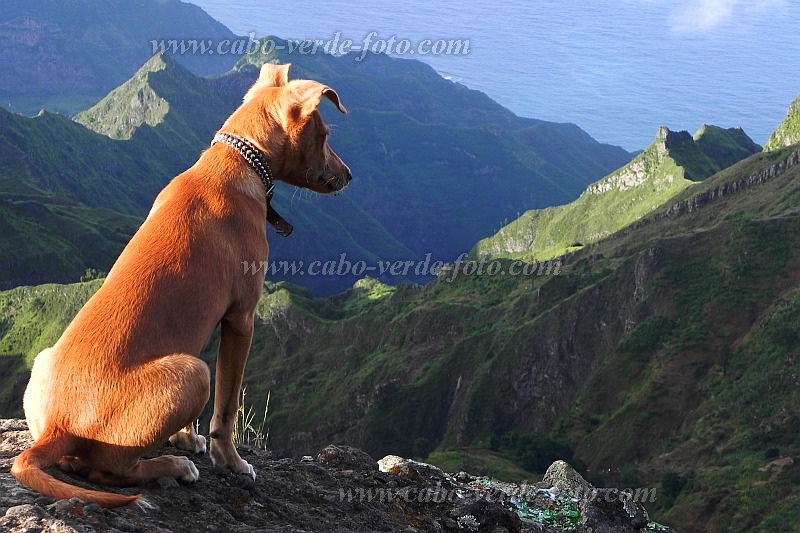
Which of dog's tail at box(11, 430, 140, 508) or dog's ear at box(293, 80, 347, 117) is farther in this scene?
dog's ear at box(293, 80, 347, 117)

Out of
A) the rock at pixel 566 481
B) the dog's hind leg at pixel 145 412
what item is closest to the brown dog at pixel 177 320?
the dog's hind leg at pixel 145 412

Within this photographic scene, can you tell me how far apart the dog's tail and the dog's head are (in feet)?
8.98

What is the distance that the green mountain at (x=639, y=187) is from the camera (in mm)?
Answer: 155125

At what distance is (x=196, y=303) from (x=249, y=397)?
110 m

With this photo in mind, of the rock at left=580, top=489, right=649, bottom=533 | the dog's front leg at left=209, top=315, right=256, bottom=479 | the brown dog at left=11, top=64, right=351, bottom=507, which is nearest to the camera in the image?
the brown dog at left=11, top=64, right=351, bottom=507

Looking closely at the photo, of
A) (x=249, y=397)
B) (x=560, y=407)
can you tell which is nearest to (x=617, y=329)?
(x=560, y=407)

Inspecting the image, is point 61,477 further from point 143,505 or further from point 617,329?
point 617,329

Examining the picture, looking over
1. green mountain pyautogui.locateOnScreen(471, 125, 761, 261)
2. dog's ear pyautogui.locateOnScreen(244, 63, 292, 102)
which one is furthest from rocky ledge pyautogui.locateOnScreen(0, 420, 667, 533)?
green mountain pyautogui.locateOnScreen(471, 125, 761, 261)

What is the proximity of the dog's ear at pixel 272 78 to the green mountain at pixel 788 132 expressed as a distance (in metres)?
133

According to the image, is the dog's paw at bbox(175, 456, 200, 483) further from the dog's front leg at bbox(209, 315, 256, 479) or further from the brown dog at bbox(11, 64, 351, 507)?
the dog's front leg at bbox(209, 315, 256, 479)

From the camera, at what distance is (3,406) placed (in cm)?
10619

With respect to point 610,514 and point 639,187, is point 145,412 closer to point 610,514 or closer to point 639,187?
point 610,514

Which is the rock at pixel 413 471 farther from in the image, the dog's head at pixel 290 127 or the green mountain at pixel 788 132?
the green mountain at pixel 788 132

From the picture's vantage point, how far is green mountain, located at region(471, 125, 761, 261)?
15512 cm
